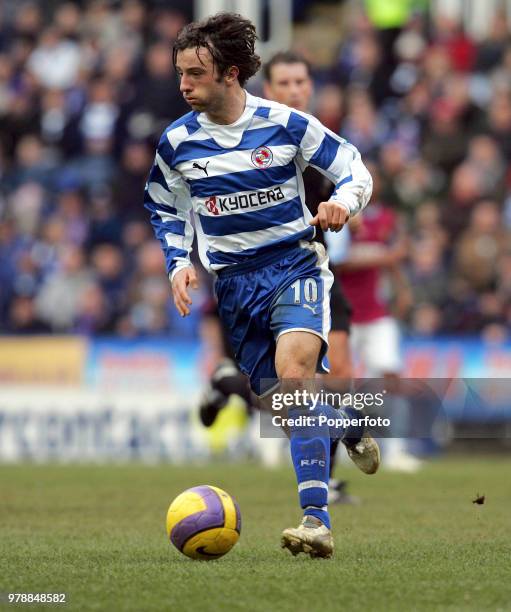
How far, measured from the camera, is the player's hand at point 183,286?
22.2 ft

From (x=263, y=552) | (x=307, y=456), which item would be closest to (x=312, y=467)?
(x=307, y=456)

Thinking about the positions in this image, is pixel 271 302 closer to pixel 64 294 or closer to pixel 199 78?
pixel 199 78

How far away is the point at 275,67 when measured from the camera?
30.5 feet

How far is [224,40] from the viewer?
6.83m

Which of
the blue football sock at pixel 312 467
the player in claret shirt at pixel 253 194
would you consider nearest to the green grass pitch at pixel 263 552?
the blue football sock at pixel 312 467

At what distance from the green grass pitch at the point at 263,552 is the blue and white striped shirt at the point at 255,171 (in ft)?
4.94

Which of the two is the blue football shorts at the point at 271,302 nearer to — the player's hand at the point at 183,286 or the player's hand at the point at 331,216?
the player's hand at the point at 183,286

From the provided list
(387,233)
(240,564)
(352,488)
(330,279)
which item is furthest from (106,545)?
(387,233)

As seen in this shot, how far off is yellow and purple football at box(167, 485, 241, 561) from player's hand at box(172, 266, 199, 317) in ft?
2.90

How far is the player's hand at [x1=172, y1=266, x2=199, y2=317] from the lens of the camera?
6766 mm

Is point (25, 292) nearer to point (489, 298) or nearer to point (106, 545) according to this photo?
point (489, 298)

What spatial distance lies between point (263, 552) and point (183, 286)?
51.6 inches

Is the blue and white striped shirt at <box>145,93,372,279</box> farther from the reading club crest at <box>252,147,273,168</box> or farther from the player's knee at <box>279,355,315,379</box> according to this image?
the player's knee at <box>279,355,315,379</box>

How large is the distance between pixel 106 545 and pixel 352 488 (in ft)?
15.5
